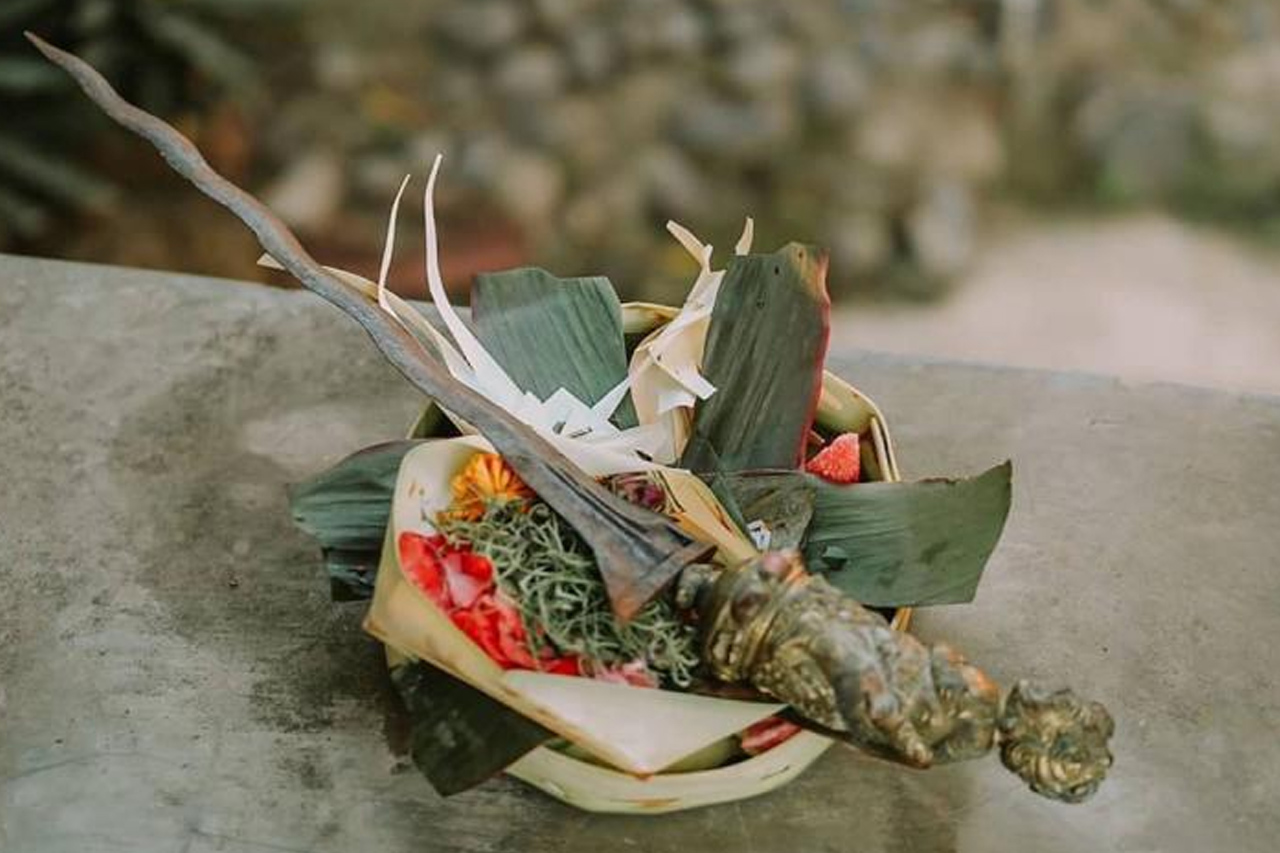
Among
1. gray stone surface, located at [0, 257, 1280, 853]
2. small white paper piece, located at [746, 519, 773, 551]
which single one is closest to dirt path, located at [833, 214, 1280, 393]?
gray stone surface, located at [0, 257, 1280, 853]

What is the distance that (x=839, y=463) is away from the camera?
1.15 m

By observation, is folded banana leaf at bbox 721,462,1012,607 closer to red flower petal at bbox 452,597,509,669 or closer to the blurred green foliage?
red flower petal at bbox 452,597,509,669

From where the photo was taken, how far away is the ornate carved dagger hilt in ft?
3.06

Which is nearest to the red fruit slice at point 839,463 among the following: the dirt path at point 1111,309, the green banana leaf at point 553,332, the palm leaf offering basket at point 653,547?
the palm leaf offering basket at point 653,547

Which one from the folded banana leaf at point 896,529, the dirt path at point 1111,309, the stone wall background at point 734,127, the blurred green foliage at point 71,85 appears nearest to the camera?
the folded banana leaf at point 896,529

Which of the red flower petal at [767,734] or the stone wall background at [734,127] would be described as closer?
the red flower petal at [767,734]

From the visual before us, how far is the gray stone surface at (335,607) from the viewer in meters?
1.08

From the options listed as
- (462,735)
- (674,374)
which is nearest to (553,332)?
(674,374)

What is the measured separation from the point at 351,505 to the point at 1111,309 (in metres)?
1.57

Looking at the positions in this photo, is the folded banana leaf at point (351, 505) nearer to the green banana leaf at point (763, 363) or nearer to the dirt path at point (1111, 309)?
the green banana leaf at point (763, 363)

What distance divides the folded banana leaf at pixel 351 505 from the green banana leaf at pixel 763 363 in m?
0.21

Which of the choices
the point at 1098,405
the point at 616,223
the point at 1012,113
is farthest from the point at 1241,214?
the point at 1098,405

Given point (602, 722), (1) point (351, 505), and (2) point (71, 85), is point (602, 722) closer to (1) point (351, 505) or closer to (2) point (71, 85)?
(1) point (351, 505)

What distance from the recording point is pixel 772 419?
1.15m
